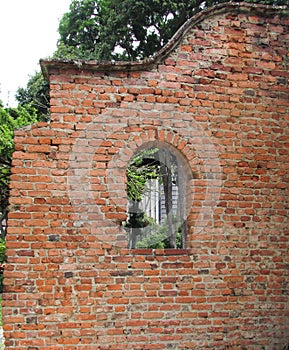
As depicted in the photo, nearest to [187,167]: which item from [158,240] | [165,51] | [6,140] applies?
[165,51]

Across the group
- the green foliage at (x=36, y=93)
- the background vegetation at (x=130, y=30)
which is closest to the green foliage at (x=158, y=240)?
the background vegetation at (x=130, y=30)

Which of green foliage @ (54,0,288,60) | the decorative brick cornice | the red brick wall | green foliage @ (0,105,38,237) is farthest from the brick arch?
green foliage @ (54,0,288,60)

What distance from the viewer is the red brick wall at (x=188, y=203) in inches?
159

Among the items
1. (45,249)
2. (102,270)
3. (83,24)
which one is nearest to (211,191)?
(102,270)

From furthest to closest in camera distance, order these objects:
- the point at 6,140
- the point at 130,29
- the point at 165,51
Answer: the point at 130,29, the point at 6,140, the point at 165,51

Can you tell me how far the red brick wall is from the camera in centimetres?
403

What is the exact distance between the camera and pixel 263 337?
438 centimetres

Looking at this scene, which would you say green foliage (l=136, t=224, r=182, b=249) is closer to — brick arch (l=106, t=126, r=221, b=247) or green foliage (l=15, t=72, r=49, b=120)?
green foliage (l=15, t=72, r=49, b=120)

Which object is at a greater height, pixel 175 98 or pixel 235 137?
pixel 175 98

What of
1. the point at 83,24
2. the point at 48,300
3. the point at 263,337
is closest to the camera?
the point at 48,300

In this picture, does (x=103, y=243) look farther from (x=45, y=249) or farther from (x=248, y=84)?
(x=248, y=84)

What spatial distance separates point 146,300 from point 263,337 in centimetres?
143

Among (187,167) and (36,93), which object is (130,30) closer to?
(36,93)

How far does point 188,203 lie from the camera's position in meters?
4.50
